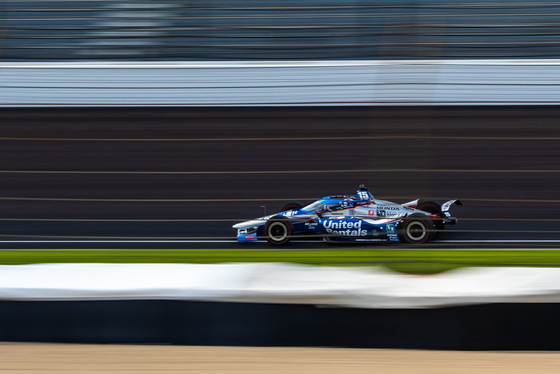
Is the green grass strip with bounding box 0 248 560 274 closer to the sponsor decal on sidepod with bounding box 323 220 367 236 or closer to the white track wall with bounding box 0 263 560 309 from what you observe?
the white track wall with bounding box 0 263 560 309

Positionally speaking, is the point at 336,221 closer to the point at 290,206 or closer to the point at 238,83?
the point at 290,206

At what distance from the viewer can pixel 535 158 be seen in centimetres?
870

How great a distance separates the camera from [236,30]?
962 centimetres

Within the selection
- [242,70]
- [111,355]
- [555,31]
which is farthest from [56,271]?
[555,31]

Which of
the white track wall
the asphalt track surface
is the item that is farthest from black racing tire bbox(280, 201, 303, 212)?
the white track wall

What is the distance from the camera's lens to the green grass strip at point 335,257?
2670mm

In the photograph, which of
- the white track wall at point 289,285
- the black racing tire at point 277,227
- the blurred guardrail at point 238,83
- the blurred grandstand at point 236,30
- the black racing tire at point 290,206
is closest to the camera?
the white track wall at point 289,285

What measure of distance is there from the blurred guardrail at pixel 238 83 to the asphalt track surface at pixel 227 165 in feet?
0.81

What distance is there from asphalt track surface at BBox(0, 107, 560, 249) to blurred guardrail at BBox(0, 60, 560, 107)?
0.25 m

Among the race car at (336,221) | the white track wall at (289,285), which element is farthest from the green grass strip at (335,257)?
the race car at (336,221)

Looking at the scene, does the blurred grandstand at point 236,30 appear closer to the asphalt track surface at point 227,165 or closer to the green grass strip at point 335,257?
the asphalt track surface at point 227,165

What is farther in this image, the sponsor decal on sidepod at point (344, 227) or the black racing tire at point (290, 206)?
the black racing tire at point (290, 206)

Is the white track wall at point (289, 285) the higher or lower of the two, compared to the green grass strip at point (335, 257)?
lower

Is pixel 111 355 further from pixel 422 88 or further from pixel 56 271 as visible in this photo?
pixel 422 88
